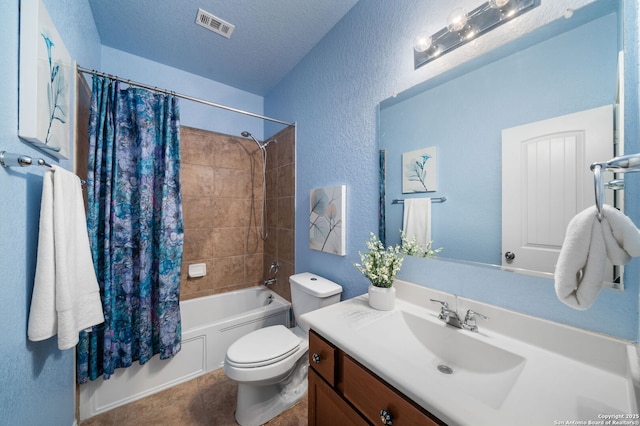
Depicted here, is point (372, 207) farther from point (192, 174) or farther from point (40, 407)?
point (192, 174)

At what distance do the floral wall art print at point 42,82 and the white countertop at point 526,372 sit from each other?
121cm

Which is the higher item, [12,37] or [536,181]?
[12,37]

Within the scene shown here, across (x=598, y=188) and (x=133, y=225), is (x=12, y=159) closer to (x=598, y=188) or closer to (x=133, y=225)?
(x=133, y=225)

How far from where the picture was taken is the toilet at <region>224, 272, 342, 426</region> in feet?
4.03

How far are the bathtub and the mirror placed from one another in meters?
1.42

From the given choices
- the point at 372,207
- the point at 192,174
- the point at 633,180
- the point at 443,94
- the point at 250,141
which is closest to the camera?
the point at 633,180

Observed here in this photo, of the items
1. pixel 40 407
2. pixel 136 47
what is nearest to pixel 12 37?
pixel 40 407

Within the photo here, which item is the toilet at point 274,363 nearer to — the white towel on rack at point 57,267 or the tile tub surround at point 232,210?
the tile tub surround at point 232,210

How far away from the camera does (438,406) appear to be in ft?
1.71

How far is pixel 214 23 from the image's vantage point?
5.14 feet

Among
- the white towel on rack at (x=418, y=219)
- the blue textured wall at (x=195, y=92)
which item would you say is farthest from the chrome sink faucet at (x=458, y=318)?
the blue textured wall at (x=195, y=92)

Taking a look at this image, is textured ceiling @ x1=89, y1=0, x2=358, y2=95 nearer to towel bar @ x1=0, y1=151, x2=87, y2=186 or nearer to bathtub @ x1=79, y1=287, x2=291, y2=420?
towel bar @ x1=0, y1=151, x2=87, y2=186

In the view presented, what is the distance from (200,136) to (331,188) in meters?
1.51

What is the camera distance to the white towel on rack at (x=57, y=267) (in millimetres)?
787
